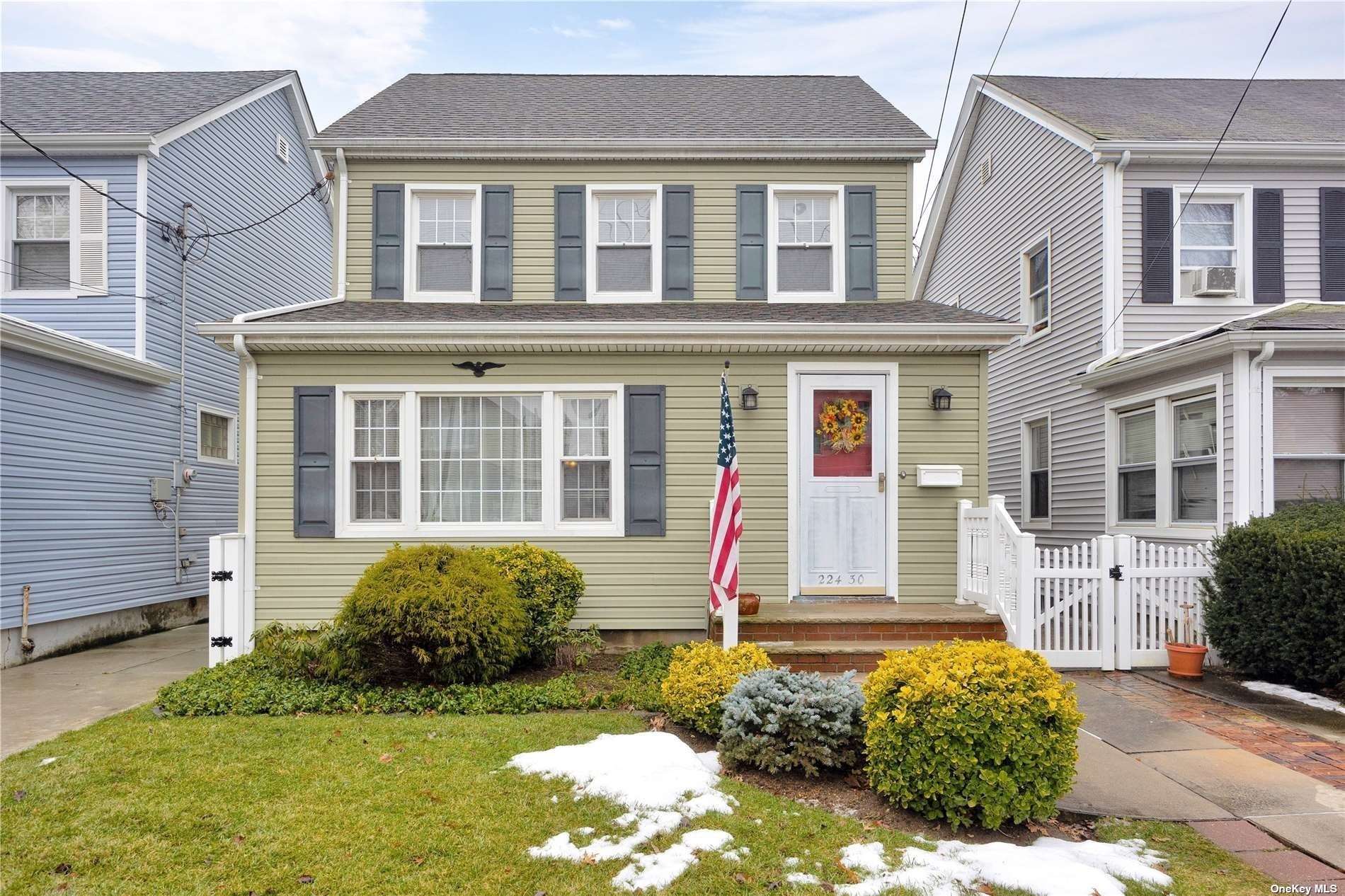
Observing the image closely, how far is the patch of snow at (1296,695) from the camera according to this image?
18.4 ft

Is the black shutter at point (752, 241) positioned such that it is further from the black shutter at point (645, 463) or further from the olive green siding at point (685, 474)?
the black shutter at point (645, 463)

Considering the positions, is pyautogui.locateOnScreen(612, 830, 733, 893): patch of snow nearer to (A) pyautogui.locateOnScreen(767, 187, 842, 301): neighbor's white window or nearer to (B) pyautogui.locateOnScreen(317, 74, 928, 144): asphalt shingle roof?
(A) pyautogui.locateOnScreen(767, 187, 842, 301): neighbor's white window

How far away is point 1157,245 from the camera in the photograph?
9406 mm

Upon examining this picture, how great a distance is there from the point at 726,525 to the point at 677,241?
3713 mm

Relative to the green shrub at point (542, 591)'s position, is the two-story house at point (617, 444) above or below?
above

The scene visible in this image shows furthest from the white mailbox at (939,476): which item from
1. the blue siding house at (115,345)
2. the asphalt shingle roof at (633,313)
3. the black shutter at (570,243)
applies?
the blue siding house at (115,345)

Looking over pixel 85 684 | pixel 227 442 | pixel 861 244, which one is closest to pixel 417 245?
pixel 861 244

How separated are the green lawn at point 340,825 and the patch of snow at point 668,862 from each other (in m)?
0.05

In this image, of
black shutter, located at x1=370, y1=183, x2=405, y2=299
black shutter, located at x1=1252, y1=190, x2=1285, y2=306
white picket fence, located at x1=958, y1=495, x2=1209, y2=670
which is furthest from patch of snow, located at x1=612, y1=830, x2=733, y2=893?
black shutter, located at x1=1252, y1=190, x2=1285, y2=306

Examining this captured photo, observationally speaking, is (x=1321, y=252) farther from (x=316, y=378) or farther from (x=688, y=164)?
(x=316, y=378)

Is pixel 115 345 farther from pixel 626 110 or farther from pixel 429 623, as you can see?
pixel 626 110

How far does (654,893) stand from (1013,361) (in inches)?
421

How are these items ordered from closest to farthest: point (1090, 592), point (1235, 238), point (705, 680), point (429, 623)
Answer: point (705, 680)
point (429, 623)
point (1090, 592)
point (1235, 238)

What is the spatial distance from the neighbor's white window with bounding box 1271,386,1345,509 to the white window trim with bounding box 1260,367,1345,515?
0.21m
